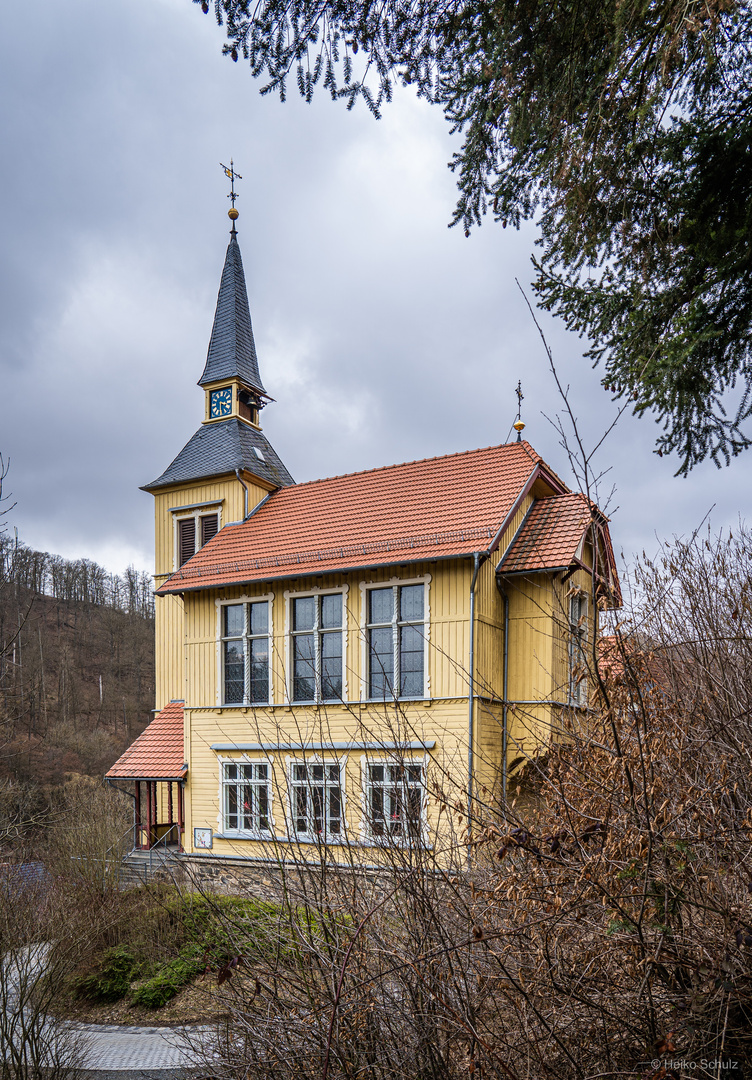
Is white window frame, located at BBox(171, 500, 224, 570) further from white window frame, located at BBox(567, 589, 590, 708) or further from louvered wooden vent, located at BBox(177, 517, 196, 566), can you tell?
white window frame, located at BBox(567, 589, 590, 708)

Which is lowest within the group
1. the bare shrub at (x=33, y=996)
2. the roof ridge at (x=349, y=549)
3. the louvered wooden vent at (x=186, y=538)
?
the bare shrub at (x=33, y=996)

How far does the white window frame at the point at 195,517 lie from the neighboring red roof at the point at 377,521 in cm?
160

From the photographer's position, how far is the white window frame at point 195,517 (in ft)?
68.8

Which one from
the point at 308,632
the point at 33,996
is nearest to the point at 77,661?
the point at 308,632

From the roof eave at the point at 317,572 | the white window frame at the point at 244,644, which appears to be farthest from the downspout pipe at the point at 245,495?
the white window frame at the point at 244,644

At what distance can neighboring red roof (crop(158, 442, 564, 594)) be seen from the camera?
15.1m

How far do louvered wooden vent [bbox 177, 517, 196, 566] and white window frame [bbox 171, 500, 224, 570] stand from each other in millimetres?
40

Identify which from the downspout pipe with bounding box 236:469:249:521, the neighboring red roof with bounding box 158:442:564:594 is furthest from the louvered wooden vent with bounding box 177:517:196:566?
the neighboring red roof with bounding box 158:442:564:594

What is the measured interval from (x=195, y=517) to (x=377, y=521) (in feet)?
23.2

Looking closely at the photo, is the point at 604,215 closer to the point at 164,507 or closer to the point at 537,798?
the point at 537,798

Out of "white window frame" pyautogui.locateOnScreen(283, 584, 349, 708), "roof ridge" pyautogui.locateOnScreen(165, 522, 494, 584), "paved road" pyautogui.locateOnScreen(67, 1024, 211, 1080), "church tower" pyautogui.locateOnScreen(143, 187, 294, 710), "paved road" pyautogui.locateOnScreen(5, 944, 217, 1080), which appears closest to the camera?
"paved road" pyautogui.locateOnScreen(5, 944, 217, 1080)

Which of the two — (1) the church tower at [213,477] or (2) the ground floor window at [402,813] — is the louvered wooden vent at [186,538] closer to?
(1) the church tower at [213,477]

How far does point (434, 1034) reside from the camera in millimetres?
3824

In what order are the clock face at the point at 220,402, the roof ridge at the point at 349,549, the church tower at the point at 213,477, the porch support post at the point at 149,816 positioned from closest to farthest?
→ the roof ridge at the point at 349,549, the porch support post at the point at 149,816, the church tower at the point at 213,477, the clock face at the point at 220,402
